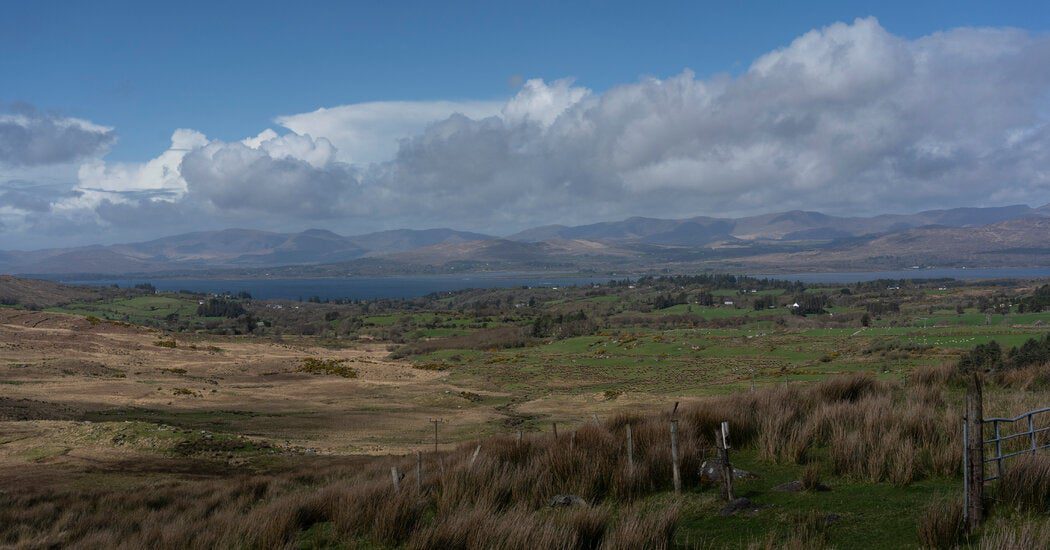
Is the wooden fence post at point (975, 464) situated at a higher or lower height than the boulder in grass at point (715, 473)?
higher

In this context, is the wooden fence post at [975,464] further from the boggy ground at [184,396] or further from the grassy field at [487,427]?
the boggy ground at [184,396]

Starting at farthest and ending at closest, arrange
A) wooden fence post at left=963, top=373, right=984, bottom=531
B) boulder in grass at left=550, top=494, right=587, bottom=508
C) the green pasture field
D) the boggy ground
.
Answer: the green pasture field < the boggy ground < boulder in grass at left=550, top=494, right=587, bottom=508 < wooden fence post at left=963, top=373, right=984, bottom=531

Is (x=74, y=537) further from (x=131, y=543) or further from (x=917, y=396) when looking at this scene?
(x=917, y=396)

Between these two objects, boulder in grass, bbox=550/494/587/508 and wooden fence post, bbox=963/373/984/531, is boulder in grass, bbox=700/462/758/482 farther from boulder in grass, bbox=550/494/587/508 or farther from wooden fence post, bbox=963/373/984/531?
wooden fence post, bbox=963/373/984/531

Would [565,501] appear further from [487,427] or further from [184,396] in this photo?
[184,396]

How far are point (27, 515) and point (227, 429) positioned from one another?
1768cm

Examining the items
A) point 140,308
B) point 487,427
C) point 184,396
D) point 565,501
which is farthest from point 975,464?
point 140,308

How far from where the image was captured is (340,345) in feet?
286

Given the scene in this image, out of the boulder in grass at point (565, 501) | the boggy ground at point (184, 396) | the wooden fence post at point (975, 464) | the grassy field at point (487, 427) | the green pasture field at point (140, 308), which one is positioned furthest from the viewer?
the green pasture field at point (140, 308)

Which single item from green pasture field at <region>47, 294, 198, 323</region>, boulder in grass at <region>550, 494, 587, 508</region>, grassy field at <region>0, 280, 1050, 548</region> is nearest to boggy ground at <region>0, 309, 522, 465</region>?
grassy field at <region>0, 280, 1050, 548</region>

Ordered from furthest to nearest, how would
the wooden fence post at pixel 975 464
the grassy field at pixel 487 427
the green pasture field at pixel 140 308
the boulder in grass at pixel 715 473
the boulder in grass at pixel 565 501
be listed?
1. the green pasture field at pixel 140 308
2. the boulder in grass at pixel 715 473
3. the boulder in grass at pixel 565 501
4. the grassy field at pixel 487 427
5. the wooden fence post at pixel 975 464

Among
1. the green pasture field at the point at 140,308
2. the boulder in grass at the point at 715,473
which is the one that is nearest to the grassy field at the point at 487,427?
the boulder in grass at the point at 715,473

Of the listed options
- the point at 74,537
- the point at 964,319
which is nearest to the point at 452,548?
the point at 74,537

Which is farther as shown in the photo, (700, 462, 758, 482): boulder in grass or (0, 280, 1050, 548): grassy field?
(700, 462, 758, 482): boulder in grass
